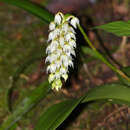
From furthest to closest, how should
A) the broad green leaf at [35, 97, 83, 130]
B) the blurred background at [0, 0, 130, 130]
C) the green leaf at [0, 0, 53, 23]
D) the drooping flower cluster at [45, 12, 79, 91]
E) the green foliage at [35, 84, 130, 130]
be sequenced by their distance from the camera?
1. the blurred background at [0, 0, 130, 130]
2. the green leaf at [0, 0, 53, 23]
3. the green foliage at [35, 84, 130, 130]
4. the broad green leaf at [35, 97, 83, 130]
5. the drooping flower cluster at [45, 12, 79, 91]

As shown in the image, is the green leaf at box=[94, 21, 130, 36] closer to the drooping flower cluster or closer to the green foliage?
the drooping flower cluster

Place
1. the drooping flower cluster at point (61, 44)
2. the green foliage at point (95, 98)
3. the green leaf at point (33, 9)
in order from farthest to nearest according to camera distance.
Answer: the green leaf at point (33, 9) → the green foliage at point (95, 98) → the drooping flower cluster at point (61, 44)

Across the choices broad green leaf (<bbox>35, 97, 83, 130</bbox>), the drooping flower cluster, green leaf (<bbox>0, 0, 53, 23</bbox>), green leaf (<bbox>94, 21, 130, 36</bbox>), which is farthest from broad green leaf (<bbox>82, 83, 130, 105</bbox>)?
green leaf (<bbox>0, 0, 53, 23</bbox>)

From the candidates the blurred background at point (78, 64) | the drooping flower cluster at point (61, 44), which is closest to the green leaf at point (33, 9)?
the blurred background at point (78, 64)

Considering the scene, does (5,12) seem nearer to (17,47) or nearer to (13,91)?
(17,47)

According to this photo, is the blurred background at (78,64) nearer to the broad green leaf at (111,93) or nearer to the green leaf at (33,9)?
the green leaf at (33,9)

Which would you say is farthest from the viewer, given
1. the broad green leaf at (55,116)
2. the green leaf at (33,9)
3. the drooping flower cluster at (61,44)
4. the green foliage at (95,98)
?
the green leaf at (33,9)

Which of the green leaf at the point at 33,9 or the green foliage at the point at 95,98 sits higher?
the green leaf at the point at 33,9
